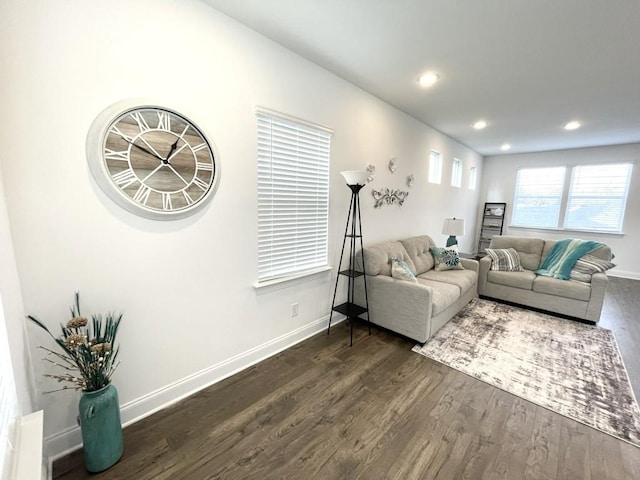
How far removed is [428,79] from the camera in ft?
9.06

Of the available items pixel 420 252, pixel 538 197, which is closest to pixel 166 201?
pixel 420 252

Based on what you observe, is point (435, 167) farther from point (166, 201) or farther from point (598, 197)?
point (166, 201)

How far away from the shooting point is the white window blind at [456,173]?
541 cm

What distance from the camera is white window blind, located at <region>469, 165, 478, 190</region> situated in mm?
6258

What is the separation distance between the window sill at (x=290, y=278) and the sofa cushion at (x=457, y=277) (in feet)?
5.08

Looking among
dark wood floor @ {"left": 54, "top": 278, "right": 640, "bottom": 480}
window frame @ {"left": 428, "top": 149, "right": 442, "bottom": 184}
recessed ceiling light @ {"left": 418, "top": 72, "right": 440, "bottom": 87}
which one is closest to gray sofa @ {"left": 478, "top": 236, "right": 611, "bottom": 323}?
dark wood floor @ {"left": 54, "top": 278, "right": 640, "bottom": 480}

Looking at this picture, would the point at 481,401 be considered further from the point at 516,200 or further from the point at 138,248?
the point at 516,200

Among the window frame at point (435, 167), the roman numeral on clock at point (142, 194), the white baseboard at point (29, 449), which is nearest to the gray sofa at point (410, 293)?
the window frame at point (435, 167)

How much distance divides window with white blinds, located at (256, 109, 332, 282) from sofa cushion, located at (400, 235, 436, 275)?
153 centimetres

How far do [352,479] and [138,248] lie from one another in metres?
1.76

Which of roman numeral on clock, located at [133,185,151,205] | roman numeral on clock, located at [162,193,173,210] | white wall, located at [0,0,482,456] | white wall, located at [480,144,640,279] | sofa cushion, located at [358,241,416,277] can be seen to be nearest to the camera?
white wall, located at [0,0,482,456]

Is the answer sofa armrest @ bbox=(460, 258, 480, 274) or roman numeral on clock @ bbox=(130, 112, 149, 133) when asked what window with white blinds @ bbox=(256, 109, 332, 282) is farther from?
sofa armrest @ bbox=(460, 258, 480, 274)

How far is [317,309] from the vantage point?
2867mm

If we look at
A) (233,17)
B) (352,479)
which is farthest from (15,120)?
(352,479)
